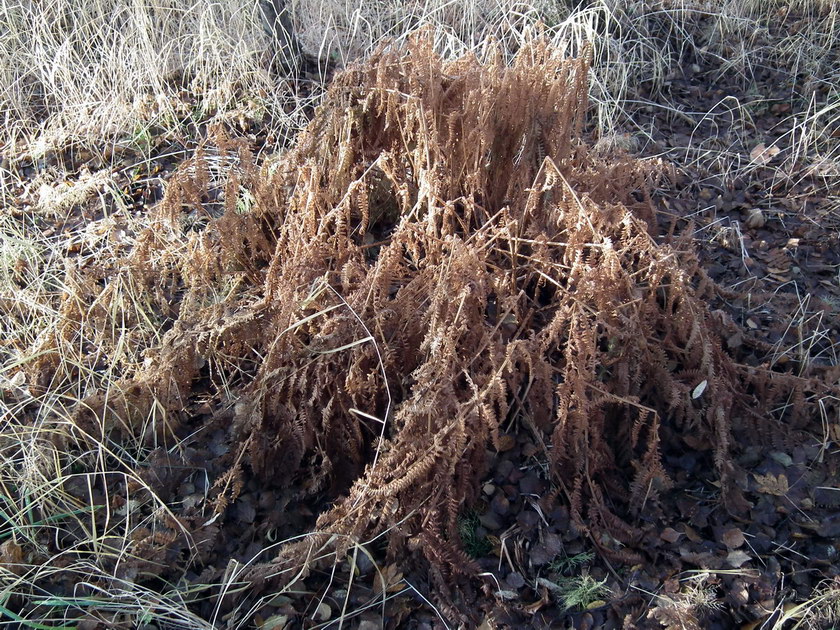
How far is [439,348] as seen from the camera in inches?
69.4

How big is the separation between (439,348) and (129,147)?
2.28 metres

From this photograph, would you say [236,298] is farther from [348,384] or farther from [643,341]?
[643,341]

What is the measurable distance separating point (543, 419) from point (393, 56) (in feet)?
3.99

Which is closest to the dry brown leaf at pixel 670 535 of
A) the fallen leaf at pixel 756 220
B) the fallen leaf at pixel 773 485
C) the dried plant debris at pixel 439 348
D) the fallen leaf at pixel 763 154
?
the dried plant debris at pixel 439 348

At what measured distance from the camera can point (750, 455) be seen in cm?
200

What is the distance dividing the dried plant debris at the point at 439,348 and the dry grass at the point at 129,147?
10 cm

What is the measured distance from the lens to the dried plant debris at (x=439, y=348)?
5.79ft

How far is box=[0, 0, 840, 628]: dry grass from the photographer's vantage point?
1.85m

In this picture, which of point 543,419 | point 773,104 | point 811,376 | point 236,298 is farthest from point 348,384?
point 773,104

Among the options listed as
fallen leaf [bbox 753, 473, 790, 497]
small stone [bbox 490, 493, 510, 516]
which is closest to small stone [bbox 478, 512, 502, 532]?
small stone [bbox 490, 493, 510, 516]

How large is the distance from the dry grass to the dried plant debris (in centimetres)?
10

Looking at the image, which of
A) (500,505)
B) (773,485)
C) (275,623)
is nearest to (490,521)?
(500,505)

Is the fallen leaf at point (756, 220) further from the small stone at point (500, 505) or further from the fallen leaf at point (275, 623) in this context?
the fallen leaf at point (275, 623)

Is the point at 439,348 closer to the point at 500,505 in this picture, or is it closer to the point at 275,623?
the point at 500,505
